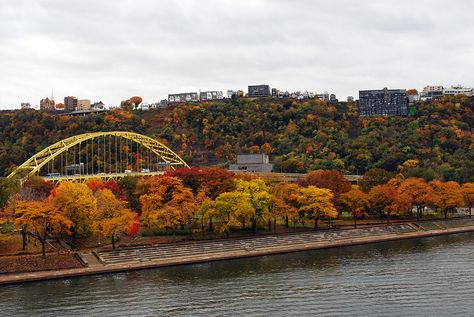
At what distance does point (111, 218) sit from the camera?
50.2m

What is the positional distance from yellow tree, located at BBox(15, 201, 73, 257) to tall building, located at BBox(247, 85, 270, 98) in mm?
114997

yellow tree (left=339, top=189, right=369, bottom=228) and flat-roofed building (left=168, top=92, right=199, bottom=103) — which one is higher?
flat-roofed building (left=168, top=92, right=199, bottom=103)

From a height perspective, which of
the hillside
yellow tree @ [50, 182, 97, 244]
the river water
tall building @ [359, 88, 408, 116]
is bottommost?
the river water

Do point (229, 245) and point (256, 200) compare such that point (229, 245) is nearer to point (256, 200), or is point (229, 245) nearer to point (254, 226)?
point (254, 226)

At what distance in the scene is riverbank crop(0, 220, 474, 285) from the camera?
43125 millimetres

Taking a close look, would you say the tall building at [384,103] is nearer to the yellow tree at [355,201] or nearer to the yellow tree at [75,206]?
the yellow tree at [355,201]

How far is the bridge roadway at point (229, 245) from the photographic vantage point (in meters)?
47.0

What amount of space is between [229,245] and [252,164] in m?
49.2

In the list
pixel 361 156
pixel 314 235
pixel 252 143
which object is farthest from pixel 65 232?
pixel 252 143

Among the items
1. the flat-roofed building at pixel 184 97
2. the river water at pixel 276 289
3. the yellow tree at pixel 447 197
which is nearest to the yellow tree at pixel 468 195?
the yellow tree at pixel 447 197

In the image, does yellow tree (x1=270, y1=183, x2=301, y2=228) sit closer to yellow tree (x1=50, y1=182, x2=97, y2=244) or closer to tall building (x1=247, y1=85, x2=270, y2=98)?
yellow tree (x1=50, y1=182, x2=97, y2=244)

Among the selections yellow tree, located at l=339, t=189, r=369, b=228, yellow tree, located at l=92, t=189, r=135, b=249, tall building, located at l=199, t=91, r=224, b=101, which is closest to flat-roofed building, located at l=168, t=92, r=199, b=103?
tall building, located at l=199, t=91, r=224, b=101

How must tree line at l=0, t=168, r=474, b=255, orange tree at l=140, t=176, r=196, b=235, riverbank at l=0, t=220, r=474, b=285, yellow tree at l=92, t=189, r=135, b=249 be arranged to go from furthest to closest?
1. orange tree at l=140, t=176, r=196, b=235
2. tree line at l=0, t=168, r=474, b=255
3. yellow tree at l=92, t=189, r=135, b=249
4. riverbank at l=0, t=220, r=474, b=285

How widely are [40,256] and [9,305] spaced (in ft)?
33.9
